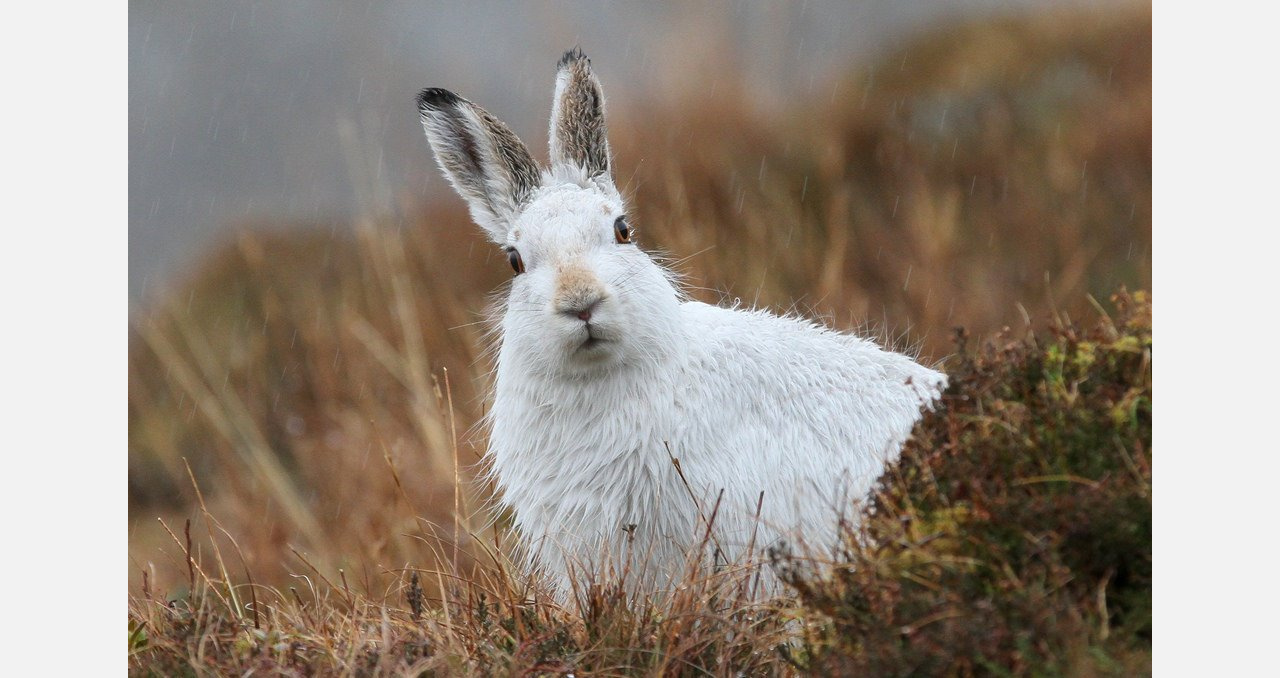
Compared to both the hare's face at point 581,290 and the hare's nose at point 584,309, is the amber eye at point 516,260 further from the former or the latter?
the hare's nose at point 584,309

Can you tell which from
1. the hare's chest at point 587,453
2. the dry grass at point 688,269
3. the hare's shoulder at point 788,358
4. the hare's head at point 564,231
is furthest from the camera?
the dry grass at point 688,269

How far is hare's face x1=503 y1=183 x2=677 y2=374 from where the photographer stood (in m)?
3.83

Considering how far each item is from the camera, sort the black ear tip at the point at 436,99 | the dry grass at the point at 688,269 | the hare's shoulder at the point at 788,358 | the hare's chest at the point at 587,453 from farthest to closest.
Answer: the dry grass at the point at 688,269
the black ear tip at the point at 436,99
the hare's shoulder at the point at 788,358
the hare's chest at the point at 587,453

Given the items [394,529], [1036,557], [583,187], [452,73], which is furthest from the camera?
[452,73]

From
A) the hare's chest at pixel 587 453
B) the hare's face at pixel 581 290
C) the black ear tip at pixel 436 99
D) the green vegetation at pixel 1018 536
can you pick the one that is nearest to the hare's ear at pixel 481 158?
the black ear tip at pixel 436 99

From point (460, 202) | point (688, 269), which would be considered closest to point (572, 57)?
point (688, 269)

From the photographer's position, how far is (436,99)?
437 centimetres

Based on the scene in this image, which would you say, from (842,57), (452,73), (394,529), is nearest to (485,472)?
(394,529)

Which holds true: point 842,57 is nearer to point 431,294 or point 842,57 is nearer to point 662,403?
point 431,294

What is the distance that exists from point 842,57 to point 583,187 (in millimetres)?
5641

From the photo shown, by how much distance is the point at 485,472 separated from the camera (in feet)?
16.2

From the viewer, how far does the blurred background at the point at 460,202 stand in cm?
724

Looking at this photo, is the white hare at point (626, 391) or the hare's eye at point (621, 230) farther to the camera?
the hare's eye at point (621, 230)

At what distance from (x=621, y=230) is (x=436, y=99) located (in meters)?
0.82
